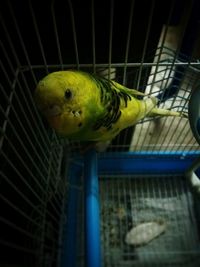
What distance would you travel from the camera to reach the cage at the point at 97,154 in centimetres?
48

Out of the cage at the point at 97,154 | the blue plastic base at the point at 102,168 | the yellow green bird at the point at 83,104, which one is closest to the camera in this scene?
the yellow green bird at the point at 83,104

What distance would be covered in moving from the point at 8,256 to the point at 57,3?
1.48 feet

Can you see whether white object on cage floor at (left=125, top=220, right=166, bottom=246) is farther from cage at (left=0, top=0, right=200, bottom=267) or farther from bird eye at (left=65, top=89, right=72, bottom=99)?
bird eye at (left=65, top=89, right=72, bottom=99)

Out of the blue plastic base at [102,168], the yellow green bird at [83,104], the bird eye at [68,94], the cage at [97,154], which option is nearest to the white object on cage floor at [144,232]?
the cage at [97,154]

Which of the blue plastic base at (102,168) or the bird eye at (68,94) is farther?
the blue plastic base at (102,168)

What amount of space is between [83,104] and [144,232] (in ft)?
1.59

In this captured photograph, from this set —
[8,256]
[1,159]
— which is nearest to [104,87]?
[1,159]

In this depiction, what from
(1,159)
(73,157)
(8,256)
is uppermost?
(73,157)

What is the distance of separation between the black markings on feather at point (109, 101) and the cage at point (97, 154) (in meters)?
0.04

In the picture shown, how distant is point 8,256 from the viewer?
583 mm

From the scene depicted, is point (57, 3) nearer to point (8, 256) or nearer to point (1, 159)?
point (1, 159)

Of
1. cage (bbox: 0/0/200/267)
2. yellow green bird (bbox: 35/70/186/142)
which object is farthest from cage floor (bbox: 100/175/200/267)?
yellow green bird (bbox: 35/70/186/142)

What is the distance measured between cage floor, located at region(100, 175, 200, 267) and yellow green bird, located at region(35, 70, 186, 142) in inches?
13.6

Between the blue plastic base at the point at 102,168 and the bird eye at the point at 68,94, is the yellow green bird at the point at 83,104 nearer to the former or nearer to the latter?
the bird eye at the point at 68,94
